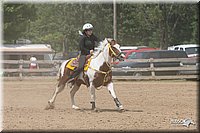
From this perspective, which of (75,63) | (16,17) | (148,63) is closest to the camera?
(75,63)

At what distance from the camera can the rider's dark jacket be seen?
12.7 m

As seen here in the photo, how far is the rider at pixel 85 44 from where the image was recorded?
498 inches

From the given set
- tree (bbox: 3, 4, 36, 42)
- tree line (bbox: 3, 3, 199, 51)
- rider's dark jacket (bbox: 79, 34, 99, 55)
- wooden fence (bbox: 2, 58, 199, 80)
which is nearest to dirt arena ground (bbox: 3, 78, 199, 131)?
rider's dark jacket (bbox: 79, 34, 99, 55)

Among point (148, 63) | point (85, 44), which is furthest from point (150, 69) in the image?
point (85, 44)

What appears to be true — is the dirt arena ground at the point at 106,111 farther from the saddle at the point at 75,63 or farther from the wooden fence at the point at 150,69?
the wooden fence at the point at 150,69

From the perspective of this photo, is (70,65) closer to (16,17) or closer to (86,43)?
(86,43)

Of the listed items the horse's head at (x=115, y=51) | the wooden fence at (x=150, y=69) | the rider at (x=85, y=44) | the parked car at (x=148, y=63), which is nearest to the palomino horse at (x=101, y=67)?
the horse's head at (x=115, y=51)

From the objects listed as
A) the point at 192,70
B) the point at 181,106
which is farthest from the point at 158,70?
the point at 181,106

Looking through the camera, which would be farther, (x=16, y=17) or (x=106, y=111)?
(x=16, y=17)

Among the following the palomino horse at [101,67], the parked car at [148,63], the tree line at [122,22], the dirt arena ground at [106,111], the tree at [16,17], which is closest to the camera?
the dirt arena ground at [106,111]

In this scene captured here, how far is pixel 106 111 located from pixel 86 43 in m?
1.87

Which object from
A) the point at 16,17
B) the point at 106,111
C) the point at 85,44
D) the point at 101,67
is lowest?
the point at 106,111

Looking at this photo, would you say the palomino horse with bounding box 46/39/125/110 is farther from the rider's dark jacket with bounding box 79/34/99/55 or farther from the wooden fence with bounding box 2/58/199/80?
the wooden fence with bounding box 2/58/199/80

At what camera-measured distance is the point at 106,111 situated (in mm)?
12508
